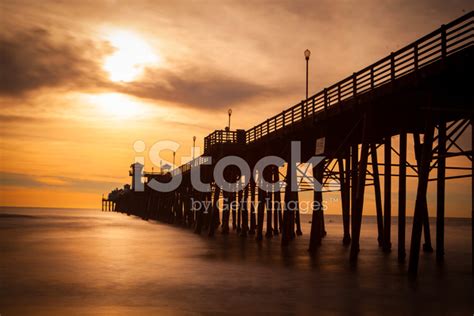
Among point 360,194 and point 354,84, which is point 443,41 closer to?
point 354,84

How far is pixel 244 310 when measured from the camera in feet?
37.1

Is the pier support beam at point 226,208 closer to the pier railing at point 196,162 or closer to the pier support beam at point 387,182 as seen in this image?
the pier railing at point 196,162

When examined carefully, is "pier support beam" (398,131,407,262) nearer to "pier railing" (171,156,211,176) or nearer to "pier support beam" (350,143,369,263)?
"pier support beam" (350,143,369,263)

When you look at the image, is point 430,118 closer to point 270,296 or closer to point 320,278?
point 320,278

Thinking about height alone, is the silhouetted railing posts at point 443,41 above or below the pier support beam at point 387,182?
above

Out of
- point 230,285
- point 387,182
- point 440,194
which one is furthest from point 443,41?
point 230,285

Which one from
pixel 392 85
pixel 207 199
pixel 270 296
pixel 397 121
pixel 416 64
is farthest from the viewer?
pixel 207 199

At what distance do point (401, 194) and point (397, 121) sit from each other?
3.31 metres

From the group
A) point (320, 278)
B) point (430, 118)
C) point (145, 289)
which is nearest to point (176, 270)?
point (145, 289)

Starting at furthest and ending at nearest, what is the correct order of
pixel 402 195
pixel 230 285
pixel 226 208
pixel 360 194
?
pixel 226 208 → pixel 402 195 → pixel 360 194 → pixel 230 285

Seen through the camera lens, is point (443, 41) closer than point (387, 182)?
Yes

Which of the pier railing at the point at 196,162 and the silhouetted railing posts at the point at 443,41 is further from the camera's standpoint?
the pier railing at the point at 196,162

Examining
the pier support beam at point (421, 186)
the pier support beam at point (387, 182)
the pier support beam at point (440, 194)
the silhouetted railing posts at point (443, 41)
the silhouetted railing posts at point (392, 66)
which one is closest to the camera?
the silhouetted railing posts at point (443, 41)

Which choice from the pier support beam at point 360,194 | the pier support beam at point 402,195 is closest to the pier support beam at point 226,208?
the pier support beam at point 402,195
